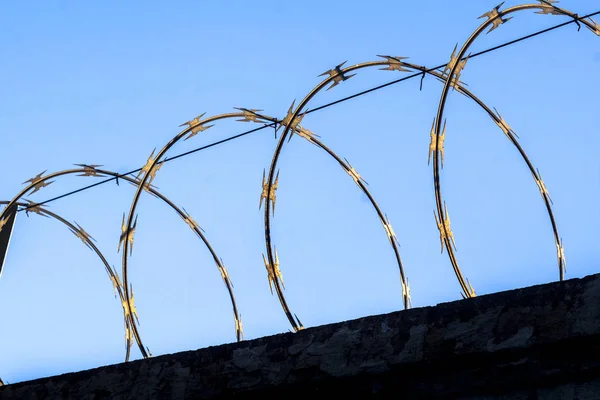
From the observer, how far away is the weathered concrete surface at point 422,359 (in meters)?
2.85

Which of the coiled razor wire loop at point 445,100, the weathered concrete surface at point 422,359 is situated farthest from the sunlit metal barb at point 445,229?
the weathered concrete surface at point 422,359

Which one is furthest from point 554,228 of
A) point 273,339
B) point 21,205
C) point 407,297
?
point 21,205

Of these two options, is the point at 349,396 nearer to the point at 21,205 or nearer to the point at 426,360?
the point at 426,360

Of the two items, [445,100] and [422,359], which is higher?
[445,100]

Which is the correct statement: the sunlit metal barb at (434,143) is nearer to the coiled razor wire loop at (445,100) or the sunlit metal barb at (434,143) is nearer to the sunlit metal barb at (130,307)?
the coiled razor wire loop at (445,100)

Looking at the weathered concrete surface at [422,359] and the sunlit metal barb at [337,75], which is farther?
the sunlit metal barb at [337,75]

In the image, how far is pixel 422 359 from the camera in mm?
3092

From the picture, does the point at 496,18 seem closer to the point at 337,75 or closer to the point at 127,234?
the point at 337,75

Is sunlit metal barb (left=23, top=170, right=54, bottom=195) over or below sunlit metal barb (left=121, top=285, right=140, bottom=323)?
over

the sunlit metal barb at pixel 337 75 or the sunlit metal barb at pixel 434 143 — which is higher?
the sunlit metal barb at pixel 337 75

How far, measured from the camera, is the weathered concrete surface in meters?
2.85

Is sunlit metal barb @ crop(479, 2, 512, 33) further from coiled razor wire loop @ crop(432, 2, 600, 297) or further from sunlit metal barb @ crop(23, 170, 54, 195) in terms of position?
sunlit metal barb @ crop(23, 170, 54, 195)

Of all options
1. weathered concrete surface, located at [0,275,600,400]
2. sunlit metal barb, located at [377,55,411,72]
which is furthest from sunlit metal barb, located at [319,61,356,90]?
weathered concrete surface, located at [0,275,600,400]

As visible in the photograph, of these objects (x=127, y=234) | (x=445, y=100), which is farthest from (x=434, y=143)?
(x=127, y=234)
